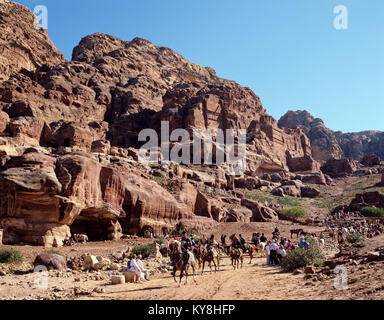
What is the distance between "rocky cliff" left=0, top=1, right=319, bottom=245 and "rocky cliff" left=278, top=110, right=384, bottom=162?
27761mm

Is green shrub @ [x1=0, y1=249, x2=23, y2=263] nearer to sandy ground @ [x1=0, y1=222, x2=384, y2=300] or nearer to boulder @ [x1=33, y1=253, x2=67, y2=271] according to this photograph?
boulder @ [x1=33, y1=253, x2=67, y2=271]

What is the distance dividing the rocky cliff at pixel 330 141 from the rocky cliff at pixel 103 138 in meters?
27.8

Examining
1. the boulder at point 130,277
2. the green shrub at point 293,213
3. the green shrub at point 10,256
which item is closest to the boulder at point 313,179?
the green shrub at point 293,213

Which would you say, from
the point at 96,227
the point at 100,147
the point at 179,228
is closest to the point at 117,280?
the point at 96,227

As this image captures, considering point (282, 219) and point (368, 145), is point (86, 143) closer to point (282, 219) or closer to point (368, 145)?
point (282, 219)

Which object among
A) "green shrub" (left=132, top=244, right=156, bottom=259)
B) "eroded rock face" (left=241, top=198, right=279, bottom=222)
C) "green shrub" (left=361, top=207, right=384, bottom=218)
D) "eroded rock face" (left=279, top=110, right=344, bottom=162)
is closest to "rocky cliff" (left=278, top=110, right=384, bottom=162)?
"eroded rock face" (left=279, top=110, right=344, bottom=162)

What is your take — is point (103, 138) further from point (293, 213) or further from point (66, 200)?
point (66, 200)

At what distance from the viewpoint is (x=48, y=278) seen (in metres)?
12.2

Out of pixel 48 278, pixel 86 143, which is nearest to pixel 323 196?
pixel 86 143

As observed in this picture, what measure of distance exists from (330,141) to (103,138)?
363ft

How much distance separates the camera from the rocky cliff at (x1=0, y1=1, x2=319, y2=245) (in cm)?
1984
